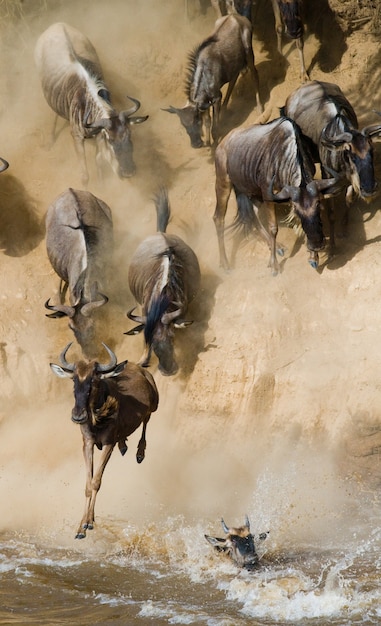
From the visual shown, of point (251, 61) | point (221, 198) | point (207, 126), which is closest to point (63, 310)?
point (221, 198)

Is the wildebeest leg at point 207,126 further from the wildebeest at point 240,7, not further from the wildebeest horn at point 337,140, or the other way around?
the wildebeest horn at point 337,140

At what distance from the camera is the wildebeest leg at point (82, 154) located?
1631 cm

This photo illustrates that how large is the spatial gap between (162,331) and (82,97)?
491cm

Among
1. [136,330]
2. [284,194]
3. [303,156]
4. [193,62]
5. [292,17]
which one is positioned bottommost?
[136,330]

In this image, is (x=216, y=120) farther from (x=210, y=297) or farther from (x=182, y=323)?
(x=182, y=323)

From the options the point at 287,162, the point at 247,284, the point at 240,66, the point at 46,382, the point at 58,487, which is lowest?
the point at 58,487

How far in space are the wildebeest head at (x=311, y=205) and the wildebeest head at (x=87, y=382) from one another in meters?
3.88

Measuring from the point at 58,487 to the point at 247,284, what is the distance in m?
3.73

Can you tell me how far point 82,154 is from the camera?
1636 cm

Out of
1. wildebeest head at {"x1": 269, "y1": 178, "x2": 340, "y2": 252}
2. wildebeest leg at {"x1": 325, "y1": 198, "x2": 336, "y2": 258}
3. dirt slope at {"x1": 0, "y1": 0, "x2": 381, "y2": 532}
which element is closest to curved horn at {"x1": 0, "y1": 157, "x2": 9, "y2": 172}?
dirt slope at {"x1": 0, "y1": 0, "x2": 381, "y2": 532}

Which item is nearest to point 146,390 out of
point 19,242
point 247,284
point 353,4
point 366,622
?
point 247,284

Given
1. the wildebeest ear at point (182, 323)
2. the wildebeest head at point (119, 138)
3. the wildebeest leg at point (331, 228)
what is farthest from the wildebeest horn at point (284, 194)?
the wildebeest head at point (119, 138)

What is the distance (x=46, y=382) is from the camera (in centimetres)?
1412

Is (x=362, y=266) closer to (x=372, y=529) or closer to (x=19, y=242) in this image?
(x=372, y=529)
